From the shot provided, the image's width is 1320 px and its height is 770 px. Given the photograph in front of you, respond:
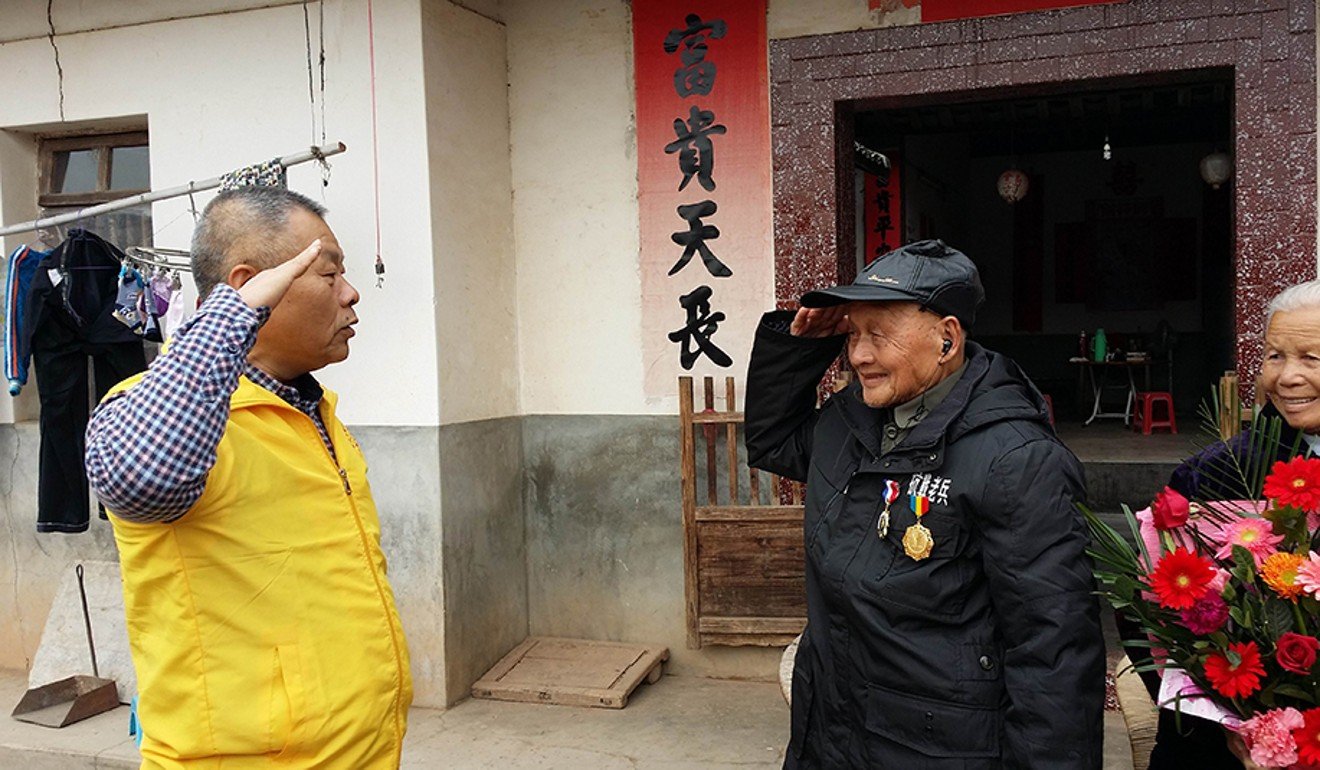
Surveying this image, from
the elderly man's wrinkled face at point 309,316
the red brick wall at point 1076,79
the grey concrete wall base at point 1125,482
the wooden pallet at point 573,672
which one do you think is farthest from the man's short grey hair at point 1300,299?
the grey concrete wall base at point 1125,482

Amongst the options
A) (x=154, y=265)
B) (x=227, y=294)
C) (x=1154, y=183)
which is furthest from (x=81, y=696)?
(x=1154, y=183)

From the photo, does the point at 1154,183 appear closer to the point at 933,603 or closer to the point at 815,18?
the point at 815,18

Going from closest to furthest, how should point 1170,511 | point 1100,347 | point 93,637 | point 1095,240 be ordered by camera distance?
1. point 1170,511
2. point 93,637
3. point 1100,347
4. point 1095,240

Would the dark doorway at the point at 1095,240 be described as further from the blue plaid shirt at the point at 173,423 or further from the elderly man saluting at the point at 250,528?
the blue plaid shirt at the point at 173,423

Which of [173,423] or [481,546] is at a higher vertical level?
[173,423]

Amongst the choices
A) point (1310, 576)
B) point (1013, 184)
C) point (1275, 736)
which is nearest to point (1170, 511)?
point (1310, 576)

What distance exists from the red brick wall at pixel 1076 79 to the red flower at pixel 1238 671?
9.31ft

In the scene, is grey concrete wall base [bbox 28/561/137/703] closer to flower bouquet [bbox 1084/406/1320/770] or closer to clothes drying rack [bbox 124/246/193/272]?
clothes drying rack [bbox 124/246/193/272]

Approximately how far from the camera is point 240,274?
6.36 feet

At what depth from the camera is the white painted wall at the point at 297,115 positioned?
4816 millimetres

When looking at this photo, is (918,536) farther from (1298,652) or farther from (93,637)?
(93,637)

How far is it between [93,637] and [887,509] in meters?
4.64

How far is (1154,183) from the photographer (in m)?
11.7

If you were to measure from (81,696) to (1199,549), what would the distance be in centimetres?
487
